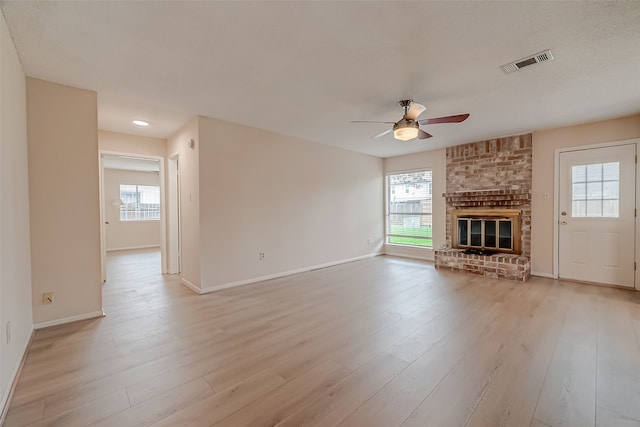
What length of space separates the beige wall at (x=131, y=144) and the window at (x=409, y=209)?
520cm

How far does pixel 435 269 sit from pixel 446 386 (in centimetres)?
370

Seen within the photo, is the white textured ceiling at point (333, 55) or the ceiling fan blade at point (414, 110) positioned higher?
the white textured ceiling at point (333, 55)

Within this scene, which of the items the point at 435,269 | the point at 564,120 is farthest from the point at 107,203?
the point at 564,120

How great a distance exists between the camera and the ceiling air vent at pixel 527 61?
2.35 m

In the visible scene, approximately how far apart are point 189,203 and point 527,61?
4.45 meters

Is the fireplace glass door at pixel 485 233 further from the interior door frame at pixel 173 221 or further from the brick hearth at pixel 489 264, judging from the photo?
the interior door frame at pixel 173 221

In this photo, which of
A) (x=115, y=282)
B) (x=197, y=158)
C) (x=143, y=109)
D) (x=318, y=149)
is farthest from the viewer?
(x=318, y=149)

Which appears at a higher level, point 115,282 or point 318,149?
point 318,149

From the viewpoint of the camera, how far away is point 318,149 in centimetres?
550

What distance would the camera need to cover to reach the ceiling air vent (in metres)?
2.35

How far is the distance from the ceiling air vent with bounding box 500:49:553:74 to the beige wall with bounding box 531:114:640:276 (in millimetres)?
2846

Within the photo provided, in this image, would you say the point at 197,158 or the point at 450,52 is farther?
the point at 197,158

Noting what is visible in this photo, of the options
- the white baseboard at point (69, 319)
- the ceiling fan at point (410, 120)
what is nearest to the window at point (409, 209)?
the ceiling fan at point (410, 120)

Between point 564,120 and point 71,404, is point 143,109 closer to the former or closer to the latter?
point 71,404
